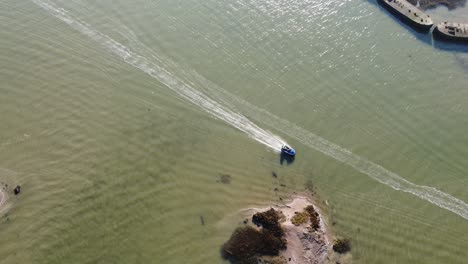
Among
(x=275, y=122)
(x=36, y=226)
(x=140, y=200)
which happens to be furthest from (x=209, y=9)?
(x=36, y=226)

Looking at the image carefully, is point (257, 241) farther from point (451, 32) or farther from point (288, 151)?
point (451, 32)

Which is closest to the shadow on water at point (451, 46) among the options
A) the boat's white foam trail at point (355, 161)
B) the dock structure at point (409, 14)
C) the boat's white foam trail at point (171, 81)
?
the dock structure at point (409, 14)

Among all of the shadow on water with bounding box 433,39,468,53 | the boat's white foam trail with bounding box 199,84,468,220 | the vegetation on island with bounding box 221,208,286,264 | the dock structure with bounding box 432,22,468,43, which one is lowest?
the vegetation on island with bounding box 221,208,286,264

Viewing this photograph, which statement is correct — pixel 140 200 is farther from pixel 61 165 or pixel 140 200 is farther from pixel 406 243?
pixel 406 243

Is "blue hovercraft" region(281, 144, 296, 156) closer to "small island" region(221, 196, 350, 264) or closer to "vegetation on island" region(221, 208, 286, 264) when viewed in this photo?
"small island" region(221, 196, 350, 264)

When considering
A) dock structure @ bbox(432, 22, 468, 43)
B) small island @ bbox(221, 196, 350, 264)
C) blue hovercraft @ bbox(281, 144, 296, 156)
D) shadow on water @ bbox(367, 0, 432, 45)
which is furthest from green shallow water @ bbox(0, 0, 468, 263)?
dock structure @ bbox(432, 22, 468, 43)

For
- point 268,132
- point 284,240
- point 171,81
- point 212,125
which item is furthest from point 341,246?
point 171,81
